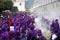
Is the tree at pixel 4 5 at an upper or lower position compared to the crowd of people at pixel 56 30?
lower

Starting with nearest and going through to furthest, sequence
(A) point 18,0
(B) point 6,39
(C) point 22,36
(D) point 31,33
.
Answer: (B) point 6,39
(D) point 31,33
(C) point 22,36
(A) point 18,0

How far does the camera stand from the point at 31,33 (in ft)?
42.5

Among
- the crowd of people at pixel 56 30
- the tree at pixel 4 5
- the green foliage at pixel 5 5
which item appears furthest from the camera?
the green foliage at pixel 5 5

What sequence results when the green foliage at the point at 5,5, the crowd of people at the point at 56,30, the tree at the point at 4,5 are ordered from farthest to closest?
the green foliage at the point at 5,5
the tree at the point at 4,5
the crowd of people at the point at 56,30

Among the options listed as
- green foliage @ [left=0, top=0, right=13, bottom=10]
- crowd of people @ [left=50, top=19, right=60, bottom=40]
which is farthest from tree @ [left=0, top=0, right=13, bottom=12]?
crowd of people @ [left=50, top=19, right=60, bottom=40]

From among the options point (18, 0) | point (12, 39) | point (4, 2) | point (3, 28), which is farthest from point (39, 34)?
point (18, 0)

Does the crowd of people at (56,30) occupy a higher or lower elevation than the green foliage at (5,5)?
higher

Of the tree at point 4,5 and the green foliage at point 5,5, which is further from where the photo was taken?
the green foliage at point 5,5

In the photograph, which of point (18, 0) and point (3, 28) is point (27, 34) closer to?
point (3, 28)

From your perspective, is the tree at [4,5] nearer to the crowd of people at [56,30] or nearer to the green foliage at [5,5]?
the green foliage at [5,5]

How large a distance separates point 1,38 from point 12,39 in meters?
0.42

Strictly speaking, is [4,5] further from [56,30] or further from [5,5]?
[56,30]

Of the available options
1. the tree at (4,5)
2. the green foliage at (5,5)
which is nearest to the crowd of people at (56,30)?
the tree at (4,5)

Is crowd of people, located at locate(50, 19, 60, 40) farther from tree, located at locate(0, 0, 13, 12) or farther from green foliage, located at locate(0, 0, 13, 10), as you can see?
green foliage, located at locate(0, 0, 13, 10)
